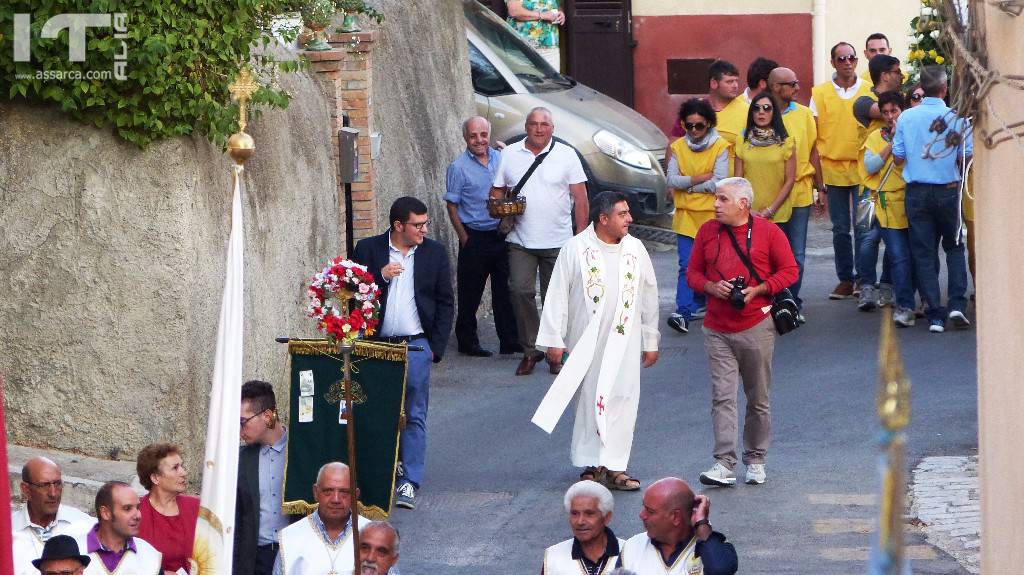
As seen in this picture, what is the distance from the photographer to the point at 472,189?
43.8 feet

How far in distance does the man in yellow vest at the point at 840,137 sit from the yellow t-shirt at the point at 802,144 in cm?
49

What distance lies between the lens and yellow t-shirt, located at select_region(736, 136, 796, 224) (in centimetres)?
1306

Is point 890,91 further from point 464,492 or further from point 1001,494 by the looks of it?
point 1001,494

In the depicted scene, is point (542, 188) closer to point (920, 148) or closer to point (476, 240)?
point (476, 240)

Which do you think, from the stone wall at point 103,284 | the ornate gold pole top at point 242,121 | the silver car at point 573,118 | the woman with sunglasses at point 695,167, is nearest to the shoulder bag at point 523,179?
the woman with sunglasses at point 695,167

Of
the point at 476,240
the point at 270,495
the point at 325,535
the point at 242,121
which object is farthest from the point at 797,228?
the point at 325,535

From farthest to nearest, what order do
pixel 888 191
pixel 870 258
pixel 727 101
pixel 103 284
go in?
pixel 727 101
pixel 870 258
pixel 888 191
pixel 103 284

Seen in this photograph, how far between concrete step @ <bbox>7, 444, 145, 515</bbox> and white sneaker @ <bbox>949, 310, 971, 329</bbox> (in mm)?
6870

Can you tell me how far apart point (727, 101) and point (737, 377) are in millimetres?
4890

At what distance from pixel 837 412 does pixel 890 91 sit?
120 inches

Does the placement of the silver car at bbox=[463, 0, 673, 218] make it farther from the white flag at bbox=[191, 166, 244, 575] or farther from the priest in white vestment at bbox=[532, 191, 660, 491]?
the white flag at bbox=[191, 166, 244, 575]

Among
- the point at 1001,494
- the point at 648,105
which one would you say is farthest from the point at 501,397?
the point at 648,105

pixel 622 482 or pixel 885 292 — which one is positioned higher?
pixel 885 292

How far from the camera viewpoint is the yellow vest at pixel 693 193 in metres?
13.3
